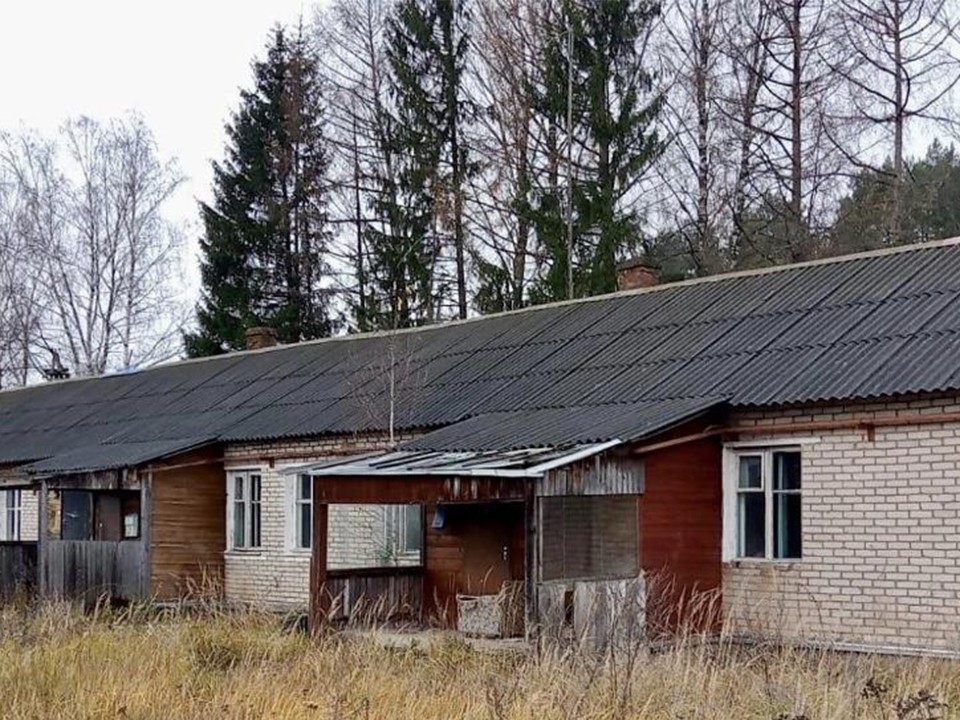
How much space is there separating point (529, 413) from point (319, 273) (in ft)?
80.9

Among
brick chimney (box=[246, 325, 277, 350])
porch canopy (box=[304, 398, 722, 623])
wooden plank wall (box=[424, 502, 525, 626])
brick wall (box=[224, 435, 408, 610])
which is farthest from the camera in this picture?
brick chimney (box=[246, 325, 277, 350])

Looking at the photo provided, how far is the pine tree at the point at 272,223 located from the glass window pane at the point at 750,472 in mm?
26325

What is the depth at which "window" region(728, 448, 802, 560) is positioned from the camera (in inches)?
579

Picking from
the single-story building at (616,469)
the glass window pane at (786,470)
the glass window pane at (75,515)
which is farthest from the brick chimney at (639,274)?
the glass window pane at (75,515)

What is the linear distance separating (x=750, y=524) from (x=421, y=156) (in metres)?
22.3

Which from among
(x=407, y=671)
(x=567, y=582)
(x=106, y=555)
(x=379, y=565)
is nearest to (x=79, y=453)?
(x=106, y=555)

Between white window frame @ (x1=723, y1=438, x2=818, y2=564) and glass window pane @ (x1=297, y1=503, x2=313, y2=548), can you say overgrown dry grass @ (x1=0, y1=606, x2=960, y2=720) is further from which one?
glass window pane @ (x1=297, y1=503, x2=313, y2=548)

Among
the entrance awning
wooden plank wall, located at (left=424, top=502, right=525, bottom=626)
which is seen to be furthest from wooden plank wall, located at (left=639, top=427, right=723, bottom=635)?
wooden plank wall, located at (left=424, top=502, right=525, bottom=626)

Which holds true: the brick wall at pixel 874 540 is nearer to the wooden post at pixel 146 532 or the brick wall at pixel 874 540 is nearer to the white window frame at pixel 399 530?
the white window frame at pixel 399 530

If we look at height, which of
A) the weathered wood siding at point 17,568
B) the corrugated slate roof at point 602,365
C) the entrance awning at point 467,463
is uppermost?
the corrugated slate roof at point 602,365

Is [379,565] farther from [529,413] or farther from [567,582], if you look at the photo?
[567,582]

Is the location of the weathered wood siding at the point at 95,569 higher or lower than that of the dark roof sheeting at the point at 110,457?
lower

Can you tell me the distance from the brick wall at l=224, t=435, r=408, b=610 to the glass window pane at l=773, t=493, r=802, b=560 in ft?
18.8

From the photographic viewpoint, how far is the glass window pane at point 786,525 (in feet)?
48.2
